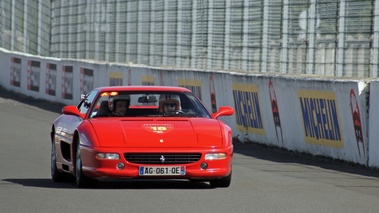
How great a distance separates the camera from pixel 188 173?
1187cm

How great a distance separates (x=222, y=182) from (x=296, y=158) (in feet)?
16.5

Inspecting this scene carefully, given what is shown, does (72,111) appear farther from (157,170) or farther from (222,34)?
(222,34)

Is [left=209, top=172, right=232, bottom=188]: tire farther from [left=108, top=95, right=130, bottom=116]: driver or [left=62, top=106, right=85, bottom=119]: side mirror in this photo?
[left=62, top=106, right=85, bottom=119]: side mirror

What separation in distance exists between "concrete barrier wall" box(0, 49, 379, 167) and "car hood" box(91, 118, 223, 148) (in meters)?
3.95

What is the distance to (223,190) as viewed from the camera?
12016 millimetres

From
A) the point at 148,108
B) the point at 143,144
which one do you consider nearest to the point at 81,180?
the point at 143,144

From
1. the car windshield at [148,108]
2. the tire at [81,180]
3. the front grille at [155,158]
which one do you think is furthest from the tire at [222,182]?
the tire at [81,180]

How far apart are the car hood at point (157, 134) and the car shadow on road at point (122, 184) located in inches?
19.9

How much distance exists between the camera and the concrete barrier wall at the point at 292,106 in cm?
1587

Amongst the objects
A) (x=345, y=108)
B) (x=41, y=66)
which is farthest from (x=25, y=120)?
(x=345, y=108)

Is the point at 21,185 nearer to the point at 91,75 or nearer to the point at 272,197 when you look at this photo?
the point at 272,197

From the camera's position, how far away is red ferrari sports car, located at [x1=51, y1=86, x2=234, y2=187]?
11.8 m

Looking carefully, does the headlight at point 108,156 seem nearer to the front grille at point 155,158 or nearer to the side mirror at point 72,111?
the front grille at point 155,158

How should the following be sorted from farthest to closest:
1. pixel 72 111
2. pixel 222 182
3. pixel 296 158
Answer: pixel 296 158, pixel 72 111, pixel 222 182
